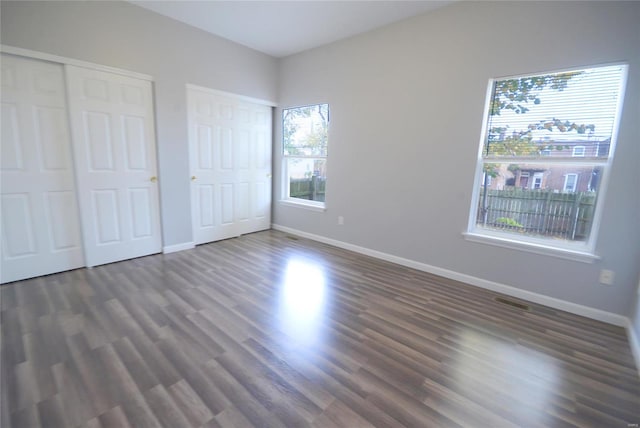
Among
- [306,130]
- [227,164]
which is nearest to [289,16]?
[306,130]

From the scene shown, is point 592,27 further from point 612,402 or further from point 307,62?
point 307,62

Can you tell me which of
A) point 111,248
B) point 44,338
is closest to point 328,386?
point 44,338

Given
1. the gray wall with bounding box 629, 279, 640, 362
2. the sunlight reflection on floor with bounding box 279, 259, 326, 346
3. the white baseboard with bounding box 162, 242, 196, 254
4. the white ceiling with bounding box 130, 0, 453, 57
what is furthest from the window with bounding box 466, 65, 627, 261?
the white baseboard with bounding box 162, 242, 196, 254

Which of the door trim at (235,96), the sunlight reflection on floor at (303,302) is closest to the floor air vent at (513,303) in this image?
the sunlight reflection on floor at (303,302)

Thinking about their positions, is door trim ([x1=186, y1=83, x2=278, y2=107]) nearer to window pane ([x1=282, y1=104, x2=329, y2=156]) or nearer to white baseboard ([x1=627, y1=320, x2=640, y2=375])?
window pane ([x1=282, y1=104, x2=329, y2=156])

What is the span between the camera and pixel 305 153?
4449 millimetres

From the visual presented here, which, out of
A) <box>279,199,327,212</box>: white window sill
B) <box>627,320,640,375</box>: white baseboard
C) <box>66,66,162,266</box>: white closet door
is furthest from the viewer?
<box>279,199,327,212</box>: white window sill

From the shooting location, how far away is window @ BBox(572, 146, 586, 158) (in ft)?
7.68

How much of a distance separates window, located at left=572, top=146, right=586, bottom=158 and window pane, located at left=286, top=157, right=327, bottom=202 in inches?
110

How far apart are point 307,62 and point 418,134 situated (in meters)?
2.15

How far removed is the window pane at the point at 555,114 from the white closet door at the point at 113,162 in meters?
3.89

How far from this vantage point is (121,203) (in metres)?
3.22

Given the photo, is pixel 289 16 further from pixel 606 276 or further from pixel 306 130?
pixel 606 276

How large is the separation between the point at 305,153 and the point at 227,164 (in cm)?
124
